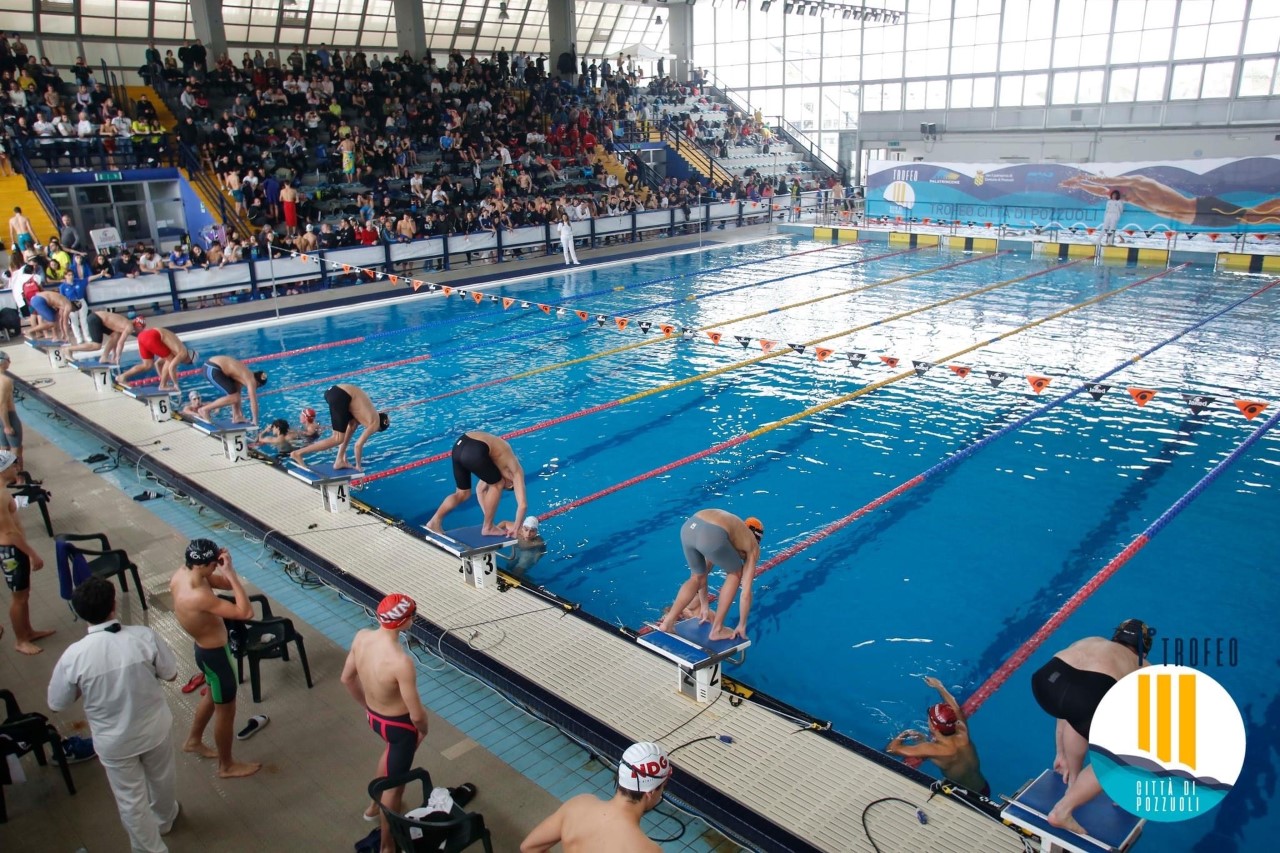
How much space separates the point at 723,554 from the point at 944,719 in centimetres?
133

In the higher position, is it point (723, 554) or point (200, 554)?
point (200, 554)

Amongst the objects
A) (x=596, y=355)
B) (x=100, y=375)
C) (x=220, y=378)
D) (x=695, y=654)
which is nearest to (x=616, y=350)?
(x=596, y=355)

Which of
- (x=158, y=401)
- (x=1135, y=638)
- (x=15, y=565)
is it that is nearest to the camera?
(x=1135, y=638)

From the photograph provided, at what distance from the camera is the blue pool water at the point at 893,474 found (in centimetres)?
532

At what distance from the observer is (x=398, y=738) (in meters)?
3.65

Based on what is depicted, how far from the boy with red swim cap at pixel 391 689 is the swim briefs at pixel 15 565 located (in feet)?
8.97

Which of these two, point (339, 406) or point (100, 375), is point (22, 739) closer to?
point (339, 406)

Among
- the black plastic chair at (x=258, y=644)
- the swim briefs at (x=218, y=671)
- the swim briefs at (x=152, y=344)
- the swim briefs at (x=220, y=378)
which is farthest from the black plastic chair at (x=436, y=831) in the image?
the swim briefs at (x=152, y=344)

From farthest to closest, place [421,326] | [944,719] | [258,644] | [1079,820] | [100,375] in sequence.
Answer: [421,326] → [100,375] → [258,644] → [944,719] → [1079,820]

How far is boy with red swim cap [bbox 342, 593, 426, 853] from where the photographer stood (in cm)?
354

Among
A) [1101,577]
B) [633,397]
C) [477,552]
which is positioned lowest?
[1101,577]

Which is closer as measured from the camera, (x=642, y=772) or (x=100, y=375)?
(x=642, y=772)

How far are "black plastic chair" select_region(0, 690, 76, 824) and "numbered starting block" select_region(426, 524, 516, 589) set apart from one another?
2.25 metres

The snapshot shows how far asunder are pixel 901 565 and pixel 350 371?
27.2 ft
